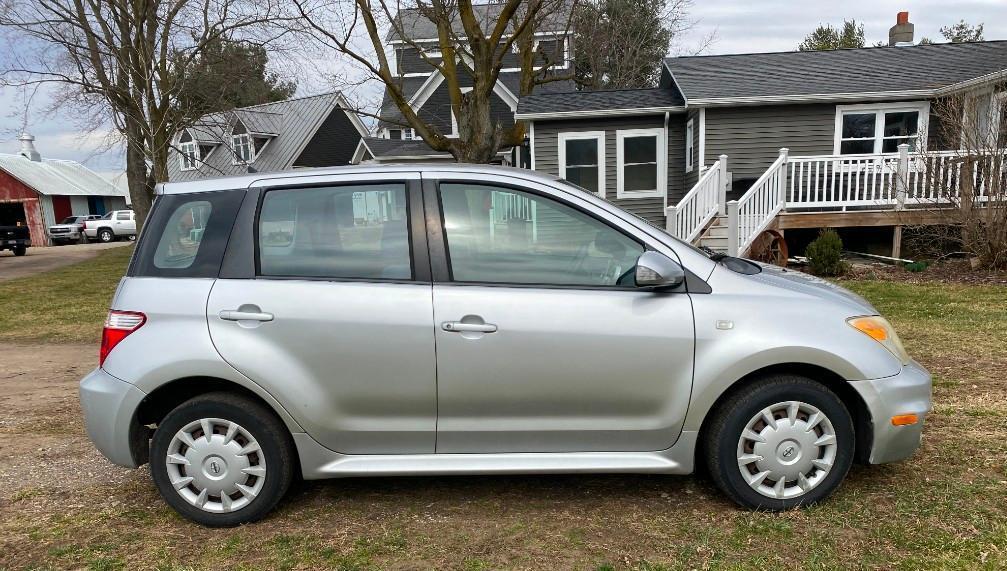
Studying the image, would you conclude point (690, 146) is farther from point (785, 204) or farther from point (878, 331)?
point (878, 331)

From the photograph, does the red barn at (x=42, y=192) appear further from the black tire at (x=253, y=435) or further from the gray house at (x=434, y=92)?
the black tire at (x=253, y=435)

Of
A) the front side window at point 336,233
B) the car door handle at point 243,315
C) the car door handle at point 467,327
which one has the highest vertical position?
the front side window at point 336,233

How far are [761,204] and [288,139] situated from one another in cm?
2683

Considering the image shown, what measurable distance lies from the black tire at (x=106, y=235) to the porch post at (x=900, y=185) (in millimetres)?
36513

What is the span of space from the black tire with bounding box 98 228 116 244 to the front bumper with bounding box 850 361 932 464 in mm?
39035

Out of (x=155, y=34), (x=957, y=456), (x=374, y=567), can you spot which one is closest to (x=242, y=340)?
(x=374, y=567)

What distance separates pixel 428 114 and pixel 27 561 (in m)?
25.1

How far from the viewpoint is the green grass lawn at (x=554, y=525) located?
9.19 feet

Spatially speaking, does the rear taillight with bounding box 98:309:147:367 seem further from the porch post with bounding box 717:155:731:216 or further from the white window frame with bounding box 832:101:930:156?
the white window frame with bounding box 832:101:930:156

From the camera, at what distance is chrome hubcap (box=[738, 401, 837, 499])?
9.99ft

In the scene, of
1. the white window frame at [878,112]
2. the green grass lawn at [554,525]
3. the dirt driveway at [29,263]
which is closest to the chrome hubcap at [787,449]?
the green grass lawn at [554,525]

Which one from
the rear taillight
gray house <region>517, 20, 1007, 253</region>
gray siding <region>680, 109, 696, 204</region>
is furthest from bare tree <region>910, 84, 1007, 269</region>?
the rear taillight

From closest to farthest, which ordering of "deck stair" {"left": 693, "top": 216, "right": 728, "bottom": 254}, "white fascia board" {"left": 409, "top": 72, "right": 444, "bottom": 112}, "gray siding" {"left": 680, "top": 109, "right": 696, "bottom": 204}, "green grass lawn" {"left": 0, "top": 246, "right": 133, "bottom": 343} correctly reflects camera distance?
"green grass lawn" {"left": 0, "top": 246, "right": 133, "bottom": 343}
"deck stair" {"left": 693, "top": 216, "right": 728, "bottom": 254}
"gray siding" {"left": 680, "top": 109, "right": 696, "bottom": 204}
"white fascia board" {"left": 409, "top": 72, "right": 444, "bottom": 112}

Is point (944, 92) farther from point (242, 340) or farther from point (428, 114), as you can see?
point (428, 114)
